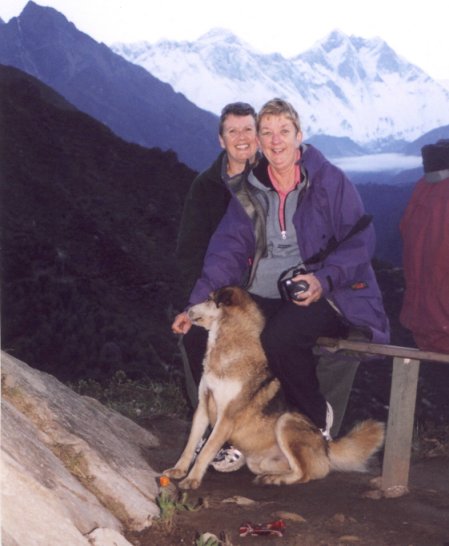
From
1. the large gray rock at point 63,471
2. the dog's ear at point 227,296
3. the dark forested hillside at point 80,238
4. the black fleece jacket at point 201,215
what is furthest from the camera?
the dark forested hillside at point 80,238

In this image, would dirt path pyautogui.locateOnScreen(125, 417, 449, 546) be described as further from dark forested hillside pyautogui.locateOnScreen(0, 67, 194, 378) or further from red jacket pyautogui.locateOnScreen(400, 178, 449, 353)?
dark forested hillside pyautogui.locateOnScreen(0, 67, 194, 378)

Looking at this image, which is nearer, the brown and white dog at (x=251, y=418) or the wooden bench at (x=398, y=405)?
the wooden bench at (x=398, y=405)

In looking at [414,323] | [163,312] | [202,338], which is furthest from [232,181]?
[163,312]

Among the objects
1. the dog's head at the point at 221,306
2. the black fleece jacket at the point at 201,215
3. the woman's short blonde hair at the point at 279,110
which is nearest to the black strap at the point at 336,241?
the dog's head at the point at 221,306

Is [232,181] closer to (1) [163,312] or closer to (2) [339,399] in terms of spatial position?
(2) [339,399]

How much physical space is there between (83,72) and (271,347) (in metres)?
84.5

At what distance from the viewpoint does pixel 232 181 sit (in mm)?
5480

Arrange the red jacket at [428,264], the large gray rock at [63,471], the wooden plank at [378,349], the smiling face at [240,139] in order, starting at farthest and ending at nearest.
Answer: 1. the smiling face at [240,139]
2. the wooden plank at [378,349]
3. the red jacket at [428,264]
4. the large gray rock at [63,471]

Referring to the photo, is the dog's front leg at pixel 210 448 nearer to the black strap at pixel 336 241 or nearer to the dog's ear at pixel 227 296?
the dog's ear at pixel 227 296

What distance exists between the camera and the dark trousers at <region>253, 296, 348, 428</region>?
504 cm

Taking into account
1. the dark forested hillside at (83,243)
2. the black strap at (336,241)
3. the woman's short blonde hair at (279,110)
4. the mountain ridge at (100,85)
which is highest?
the mountain ridge at (100,85)

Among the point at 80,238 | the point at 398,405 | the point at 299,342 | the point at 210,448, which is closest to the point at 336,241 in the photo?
the point at 299,342

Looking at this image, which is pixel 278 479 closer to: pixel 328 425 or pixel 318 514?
pixel 328 425

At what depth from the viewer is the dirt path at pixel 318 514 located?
410cm
